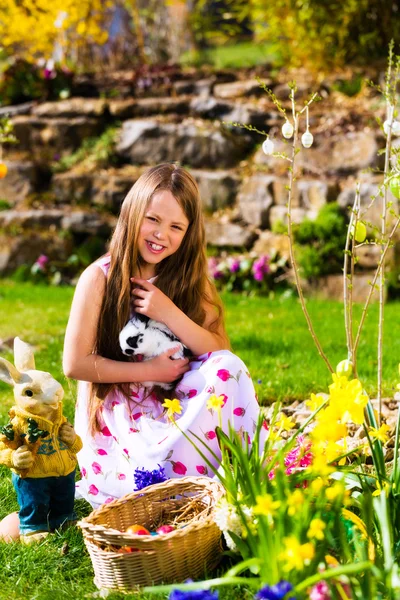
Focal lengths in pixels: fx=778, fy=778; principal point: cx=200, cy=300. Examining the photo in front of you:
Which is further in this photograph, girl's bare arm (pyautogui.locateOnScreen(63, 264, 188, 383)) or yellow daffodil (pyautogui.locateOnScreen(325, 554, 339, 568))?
girl's bare arm (pyautogui.locateOnScreen(63, 264, 188, 383))

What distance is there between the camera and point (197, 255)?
9.98ft

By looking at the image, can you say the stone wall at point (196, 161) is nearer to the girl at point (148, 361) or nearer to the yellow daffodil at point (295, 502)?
the girl at point (148, 361)

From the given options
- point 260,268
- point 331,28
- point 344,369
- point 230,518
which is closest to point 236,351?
point 260,268

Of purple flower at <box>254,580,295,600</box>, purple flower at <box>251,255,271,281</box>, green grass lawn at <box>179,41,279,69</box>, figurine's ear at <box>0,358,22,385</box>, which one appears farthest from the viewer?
green grass lawn at <box>179,41,279,69</box>

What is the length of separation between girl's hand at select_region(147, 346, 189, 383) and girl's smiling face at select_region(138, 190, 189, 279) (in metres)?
0.38

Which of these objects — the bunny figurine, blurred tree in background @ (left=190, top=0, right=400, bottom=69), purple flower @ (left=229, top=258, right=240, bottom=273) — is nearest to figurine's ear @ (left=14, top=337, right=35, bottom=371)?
the bunny figurine

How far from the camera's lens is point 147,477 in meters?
2.50

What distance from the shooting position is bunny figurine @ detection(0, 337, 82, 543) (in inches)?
91.2

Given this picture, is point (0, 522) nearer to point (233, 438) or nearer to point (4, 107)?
point (233, 438)

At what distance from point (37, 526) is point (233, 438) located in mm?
721

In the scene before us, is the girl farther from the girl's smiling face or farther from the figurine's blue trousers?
the figurine's blue trousers

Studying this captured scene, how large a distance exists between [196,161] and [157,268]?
483cm

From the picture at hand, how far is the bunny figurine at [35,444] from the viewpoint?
91.2 inches

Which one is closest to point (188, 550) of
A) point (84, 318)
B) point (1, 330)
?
point (84, 318)
